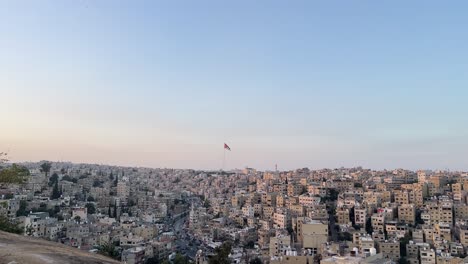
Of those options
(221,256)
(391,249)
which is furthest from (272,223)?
(221,256)

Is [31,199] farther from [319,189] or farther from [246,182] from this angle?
[246,182]

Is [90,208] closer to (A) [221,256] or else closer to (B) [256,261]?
(B) [256,261]

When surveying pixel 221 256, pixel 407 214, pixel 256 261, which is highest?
pixel 221 256

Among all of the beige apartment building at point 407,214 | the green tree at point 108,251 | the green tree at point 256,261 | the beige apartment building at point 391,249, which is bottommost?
the green tree at point 256,261

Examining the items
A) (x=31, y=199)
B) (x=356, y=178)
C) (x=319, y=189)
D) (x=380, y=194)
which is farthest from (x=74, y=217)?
(x=356, y=178)

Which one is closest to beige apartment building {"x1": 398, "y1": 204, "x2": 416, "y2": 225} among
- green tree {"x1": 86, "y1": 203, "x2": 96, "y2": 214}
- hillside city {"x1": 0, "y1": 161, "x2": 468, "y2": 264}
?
hillside city {"x1": 0, "y1": 161, "x2": 468, "y2": 264}

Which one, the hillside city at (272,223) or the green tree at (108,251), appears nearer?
the green tree at (108,251)

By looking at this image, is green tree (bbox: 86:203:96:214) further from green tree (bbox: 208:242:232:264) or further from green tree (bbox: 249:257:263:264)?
green tree (bbox: 208:242:232:264)

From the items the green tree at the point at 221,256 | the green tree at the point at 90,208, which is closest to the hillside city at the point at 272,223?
the green tree at the point at 221,256

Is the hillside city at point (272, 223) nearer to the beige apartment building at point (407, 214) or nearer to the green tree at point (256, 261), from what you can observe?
the beige apartment building at point (407, 214)
